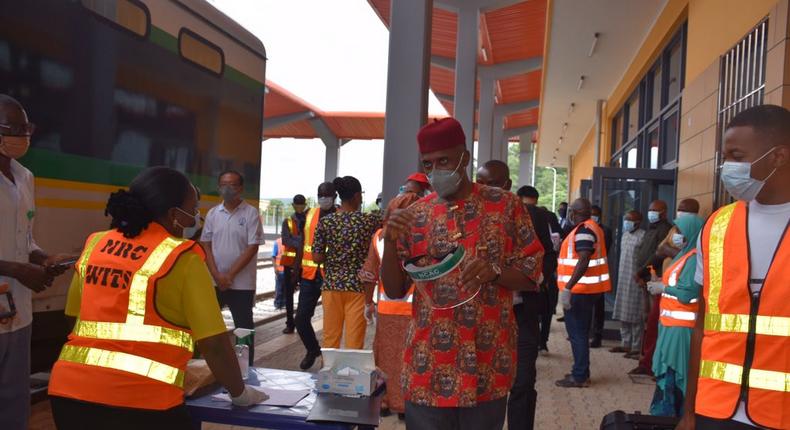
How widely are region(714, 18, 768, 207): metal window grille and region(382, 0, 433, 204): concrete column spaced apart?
271 centimetres

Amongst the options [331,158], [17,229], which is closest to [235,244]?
[17,229]

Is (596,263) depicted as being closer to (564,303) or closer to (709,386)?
(564,303)

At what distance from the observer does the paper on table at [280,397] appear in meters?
2.76

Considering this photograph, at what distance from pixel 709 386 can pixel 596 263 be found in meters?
5.02

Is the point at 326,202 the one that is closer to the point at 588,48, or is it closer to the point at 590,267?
the point at 590,267

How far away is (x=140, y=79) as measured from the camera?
541 centimetres

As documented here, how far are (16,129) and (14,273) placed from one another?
70cm

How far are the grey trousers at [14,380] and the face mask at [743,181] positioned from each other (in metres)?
3.22

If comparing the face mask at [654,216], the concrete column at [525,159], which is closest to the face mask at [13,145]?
the face mask at [654,216]

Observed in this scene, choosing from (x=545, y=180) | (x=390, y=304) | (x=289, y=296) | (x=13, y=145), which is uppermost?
(x=545, y=180)

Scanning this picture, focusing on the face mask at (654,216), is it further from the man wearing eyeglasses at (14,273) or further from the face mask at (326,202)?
the man wearing eyeglasses at (14,273)

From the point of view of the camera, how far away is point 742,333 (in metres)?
2.23

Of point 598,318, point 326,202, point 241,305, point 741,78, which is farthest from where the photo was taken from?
point 598,318

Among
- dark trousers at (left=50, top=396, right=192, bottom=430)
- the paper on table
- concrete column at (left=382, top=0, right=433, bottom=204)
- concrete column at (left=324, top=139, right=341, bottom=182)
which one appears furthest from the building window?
concrete column at (left=324, top=139, right=341, bottom=182)
